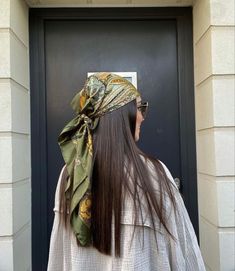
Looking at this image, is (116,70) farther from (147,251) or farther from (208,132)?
(147,251)

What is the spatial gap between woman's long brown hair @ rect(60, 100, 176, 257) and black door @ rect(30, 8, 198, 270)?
5.09 feet

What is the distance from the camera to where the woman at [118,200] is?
127cm

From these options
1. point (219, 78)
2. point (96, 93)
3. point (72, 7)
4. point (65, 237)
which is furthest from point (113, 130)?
point (72, 7)

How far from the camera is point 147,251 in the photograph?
4.22 feet

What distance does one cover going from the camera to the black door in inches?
110

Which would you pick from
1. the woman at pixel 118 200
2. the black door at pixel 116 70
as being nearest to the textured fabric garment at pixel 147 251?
the woman at pixel 118 200

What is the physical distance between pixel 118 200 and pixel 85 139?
0.24m

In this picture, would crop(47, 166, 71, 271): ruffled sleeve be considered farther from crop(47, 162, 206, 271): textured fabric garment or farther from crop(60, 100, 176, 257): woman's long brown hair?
crop(60, 100, 176, 257): woman's long brown hair

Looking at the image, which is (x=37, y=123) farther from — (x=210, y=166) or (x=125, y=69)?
(x=210, y=166)

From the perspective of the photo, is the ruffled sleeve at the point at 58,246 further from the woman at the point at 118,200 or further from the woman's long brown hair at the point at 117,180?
the woman's long brown hair at the point at 117,180

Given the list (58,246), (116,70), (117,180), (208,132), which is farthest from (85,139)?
(116,70)

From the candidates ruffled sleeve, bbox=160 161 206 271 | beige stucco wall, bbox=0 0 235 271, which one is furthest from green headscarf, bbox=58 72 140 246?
beige stucco wall, bbox=0 0 235 271

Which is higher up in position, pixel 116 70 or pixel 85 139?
pixel 116 70

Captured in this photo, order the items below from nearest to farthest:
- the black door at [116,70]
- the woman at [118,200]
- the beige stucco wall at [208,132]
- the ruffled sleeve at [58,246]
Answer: the woman at [118,200] → the ruffled sleeve at [58,246] → the beige stucco wall at [208,132] → the black door at [116,70]
